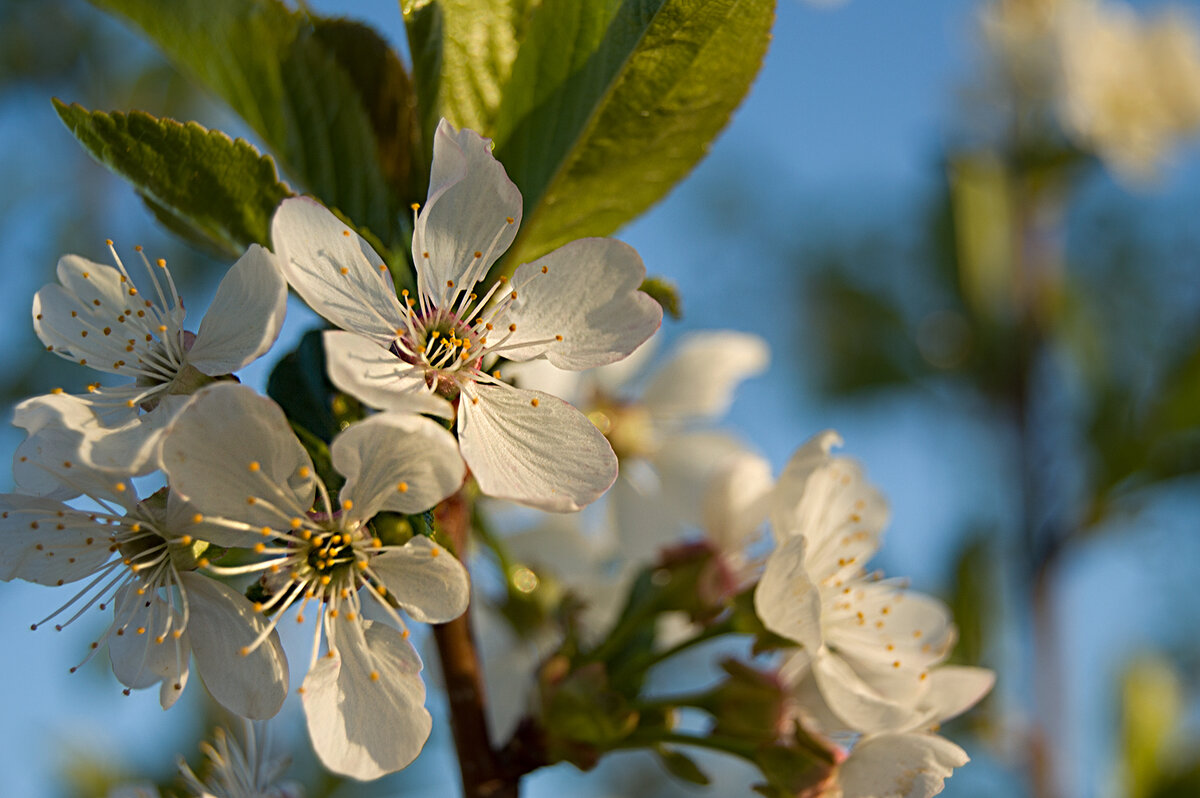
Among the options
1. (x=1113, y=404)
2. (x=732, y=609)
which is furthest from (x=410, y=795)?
(x=1113, y=404)

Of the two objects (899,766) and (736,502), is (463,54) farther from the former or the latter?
(899,766)

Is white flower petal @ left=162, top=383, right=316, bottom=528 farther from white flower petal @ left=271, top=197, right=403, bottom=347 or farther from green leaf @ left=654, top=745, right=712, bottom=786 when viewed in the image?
green leaf @ left=654, top=745, right=712, bottom=786

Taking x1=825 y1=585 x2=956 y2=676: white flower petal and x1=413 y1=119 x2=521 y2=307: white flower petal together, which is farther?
x1=825 y1=585 x2=956 y2=676: white flower petal

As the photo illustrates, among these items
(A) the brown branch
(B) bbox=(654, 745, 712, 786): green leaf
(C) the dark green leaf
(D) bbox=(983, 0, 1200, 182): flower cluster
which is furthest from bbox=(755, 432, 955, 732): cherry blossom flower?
(D) bbox=(983, 0, 1200, 182): flower cluster

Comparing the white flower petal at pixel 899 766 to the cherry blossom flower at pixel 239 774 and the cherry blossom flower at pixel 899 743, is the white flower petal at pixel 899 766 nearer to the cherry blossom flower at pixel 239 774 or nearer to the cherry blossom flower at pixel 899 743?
the cherry blossom flower at pixel 899 743

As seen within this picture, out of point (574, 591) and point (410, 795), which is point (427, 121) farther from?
point (410, 795)

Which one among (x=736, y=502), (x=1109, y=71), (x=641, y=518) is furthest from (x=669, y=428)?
(x=1109, y=71)
